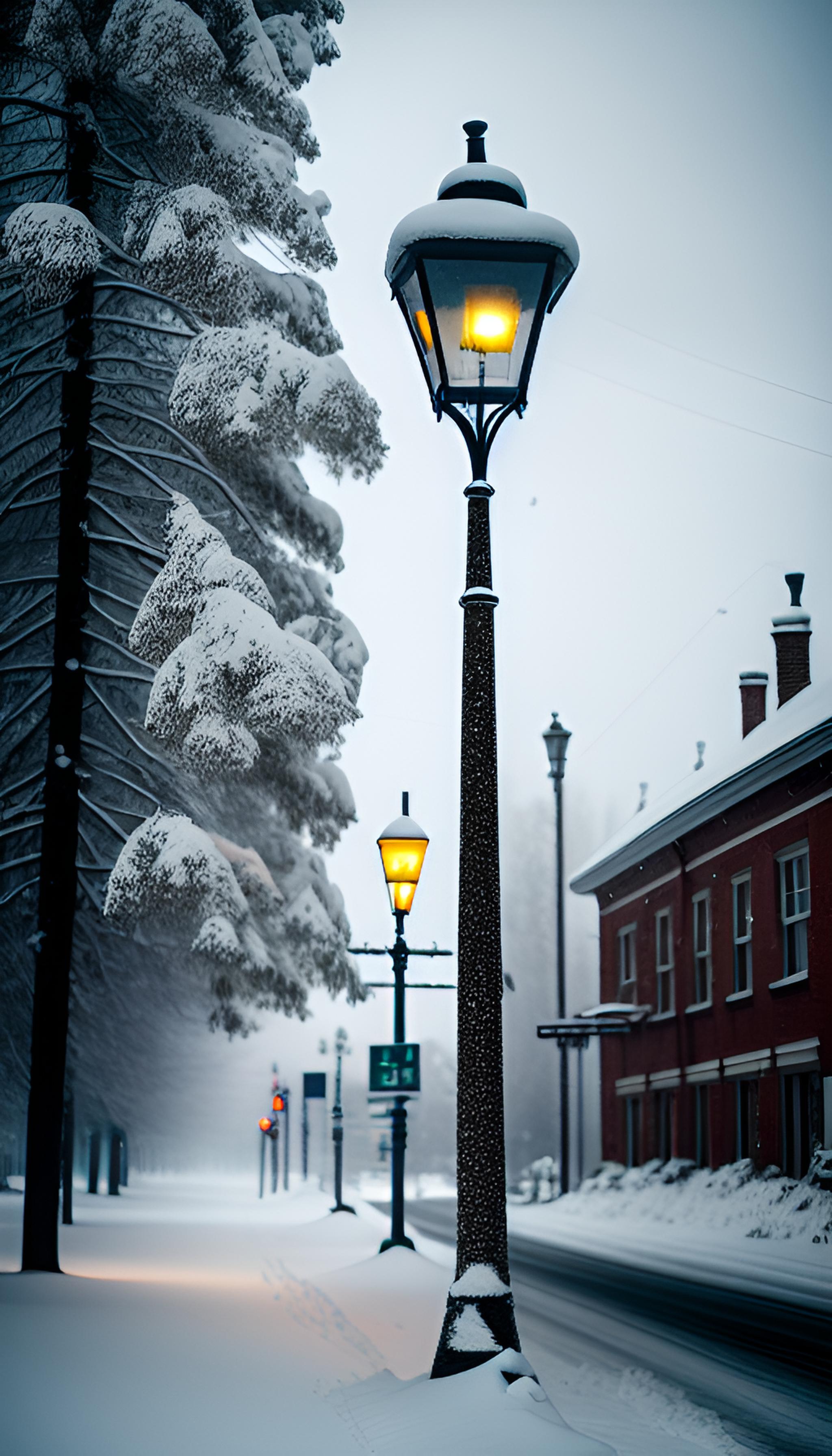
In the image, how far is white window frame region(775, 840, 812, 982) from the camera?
23.3 metres

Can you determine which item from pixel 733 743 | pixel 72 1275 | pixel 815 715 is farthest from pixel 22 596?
pixel 733 743

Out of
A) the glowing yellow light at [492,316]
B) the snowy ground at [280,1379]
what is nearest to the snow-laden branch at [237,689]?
the snowy ground at [280,1379]

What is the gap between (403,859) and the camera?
48.4 feet

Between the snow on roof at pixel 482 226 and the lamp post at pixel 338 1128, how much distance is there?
85.8 feet

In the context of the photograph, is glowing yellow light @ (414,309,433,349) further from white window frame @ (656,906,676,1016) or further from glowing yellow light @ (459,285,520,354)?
white window frame @ (656,906,676,1016)

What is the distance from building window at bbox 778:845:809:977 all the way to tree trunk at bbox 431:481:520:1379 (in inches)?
683

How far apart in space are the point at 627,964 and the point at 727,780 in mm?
9371

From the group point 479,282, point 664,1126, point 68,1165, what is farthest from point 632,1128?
point 479,282

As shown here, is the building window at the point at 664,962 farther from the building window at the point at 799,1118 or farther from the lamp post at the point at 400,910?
the lamp post at the point at 400,910

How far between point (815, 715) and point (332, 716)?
40.6 feet

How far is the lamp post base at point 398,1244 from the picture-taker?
17.0 m

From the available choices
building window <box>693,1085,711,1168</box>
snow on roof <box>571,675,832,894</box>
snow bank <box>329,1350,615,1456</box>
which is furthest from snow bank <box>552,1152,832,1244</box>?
snow bank <box>329,1350,615,1456</box>

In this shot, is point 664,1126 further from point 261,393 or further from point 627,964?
point 261,393

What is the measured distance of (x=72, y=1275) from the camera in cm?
1259
